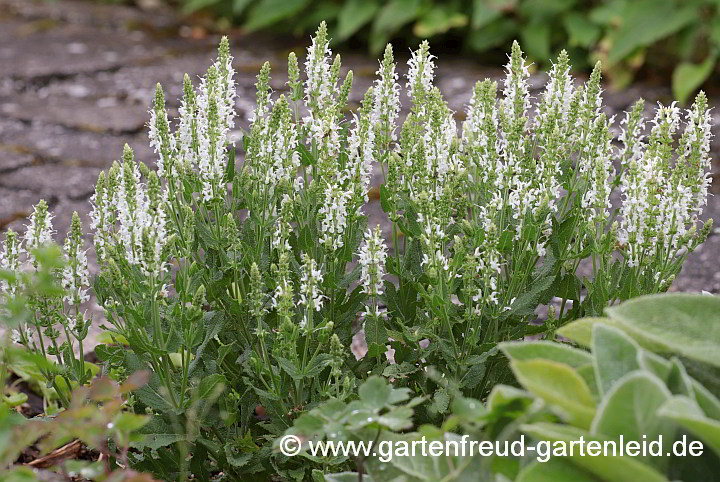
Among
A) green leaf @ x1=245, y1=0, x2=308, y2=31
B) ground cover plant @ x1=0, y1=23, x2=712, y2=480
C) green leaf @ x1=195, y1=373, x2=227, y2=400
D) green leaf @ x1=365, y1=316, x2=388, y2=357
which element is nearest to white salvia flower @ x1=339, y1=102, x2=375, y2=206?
ground cover plant @ x1=0, y1=23, x2=712, y2=480

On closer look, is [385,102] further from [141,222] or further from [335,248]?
[141,222]

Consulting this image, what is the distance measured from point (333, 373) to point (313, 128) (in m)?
0.53

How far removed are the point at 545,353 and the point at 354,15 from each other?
510 centimetres

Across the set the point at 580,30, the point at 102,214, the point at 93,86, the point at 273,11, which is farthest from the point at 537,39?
the point at 102,214

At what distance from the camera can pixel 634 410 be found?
1.21 m

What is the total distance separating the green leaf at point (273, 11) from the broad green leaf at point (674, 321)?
5.41 m

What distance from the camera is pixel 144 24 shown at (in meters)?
7.53

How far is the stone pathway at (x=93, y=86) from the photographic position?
4.23 metres

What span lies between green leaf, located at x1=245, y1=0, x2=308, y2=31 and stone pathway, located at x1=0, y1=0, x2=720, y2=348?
8.4 inches

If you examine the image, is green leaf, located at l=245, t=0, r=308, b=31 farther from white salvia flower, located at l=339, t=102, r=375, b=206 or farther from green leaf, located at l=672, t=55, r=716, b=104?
white salvia flower, located at l=339, t=102, r=375, b=206

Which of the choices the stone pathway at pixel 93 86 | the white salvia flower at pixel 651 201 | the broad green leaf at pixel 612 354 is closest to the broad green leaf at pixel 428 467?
the broad green leaf at pixel 612 354

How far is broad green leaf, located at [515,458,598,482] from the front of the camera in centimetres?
121

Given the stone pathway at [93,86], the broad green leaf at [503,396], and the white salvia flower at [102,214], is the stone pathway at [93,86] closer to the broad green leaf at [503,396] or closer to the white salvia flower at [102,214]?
the white salvia flower at [102,214]

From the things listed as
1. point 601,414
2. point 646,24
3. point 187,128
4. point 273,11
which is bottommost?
point 601,414
